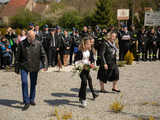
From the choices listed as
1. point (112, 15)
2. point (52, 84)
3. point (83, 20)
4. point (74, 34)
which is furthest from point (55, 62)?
point (112, 15)

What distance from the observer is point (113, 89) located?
726 centimetres

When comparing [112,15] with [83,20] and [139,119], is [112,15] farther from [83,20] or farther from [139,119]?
[139,119]

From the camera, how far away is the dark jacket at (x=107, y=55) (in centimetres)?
Result: 683

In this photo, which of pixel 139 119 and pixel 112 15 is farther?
→ pixel 112 15

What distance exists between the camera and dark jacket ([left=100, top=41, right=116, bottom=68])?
6.83m

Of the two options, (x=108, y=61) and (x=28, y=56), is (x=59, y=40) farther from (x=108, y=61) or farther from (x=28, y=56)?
(x=28, y=56)

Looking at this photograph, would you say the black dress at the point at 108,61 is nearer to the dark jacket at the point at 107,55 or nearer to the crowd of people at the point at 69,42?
the dark jacket at the point at 107,55

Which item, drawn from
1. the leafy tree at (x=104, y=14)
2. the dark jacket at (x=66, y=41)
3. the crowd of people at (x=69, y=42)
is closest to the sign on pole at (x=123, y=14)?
the crowd of people at (x=69, y=42)

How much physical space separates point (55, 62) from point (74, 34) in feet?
5.77

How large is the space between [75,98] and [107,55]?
A: 1.52 meters

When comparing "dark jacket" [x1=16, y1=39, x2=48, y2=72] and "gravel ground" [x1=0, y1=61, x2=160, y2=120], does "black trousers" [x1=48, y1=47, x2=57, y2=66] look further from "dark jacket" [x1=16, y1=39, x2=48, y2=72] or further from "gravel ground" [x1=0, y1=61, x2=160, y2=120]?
"dark jacket" [x1=16, y1=39, x2=48, y2=72]

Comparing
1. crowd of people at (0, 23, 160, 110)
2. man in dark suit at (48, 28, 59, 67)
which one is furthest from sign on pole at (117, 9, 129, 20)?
man in dark suit at (48, 28, 59, 67)

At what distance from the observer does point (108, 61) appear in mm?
6941

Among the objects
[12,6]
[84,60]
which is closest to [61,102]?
[84,60]
